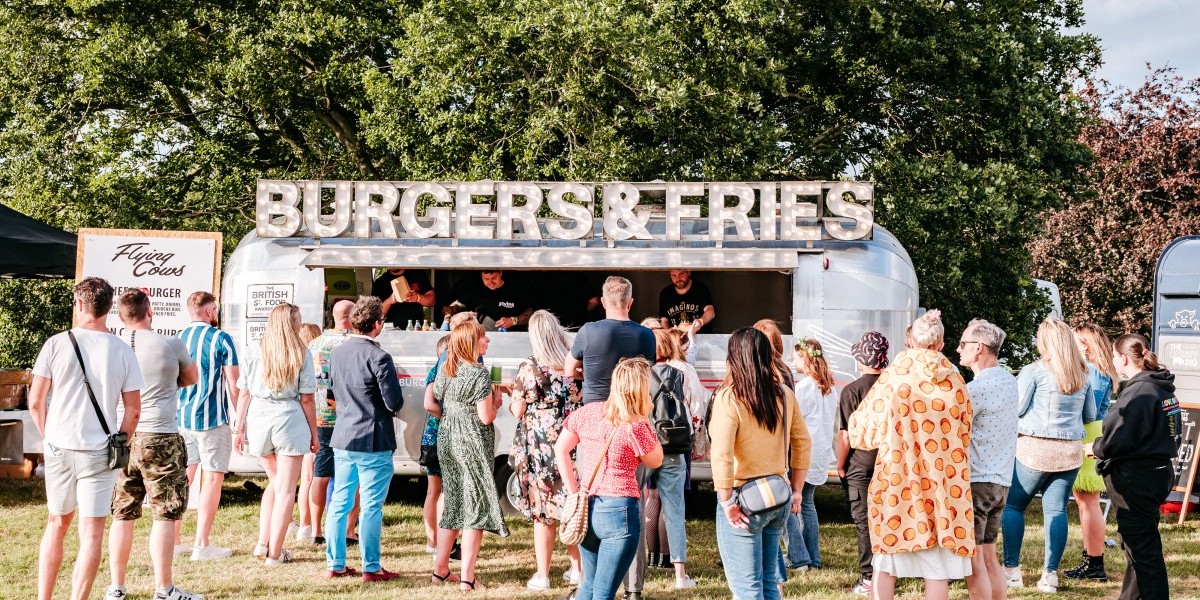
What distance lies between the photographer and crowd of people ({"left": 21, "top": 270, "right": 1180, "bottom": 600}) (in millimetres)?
4484

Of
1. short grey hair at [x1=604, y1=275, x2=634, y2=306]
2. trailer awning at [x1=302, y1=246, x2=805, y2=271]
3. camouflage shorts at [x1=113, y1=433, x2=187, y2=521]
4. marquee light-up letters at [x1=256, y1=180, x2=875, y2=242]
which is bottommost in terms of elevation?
camouflage shorts at [x1=113, y1=433, x2=187, y2=521]

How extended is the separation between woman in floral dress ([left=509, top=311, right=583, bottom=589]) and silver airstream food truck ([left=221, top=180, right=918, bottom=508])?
6.43 feet

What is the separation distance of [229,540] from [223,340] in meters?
1.68

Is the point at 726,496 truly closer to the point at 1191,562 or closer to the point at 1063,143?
the point at 1191,562

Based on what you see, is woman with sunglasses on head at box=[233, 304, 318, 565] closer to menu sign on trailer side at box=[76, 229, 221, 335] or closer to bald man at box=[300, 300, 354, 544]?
bald man at box=[300, 300, 354, 544]

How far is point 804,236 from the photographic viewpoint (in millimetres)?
7930

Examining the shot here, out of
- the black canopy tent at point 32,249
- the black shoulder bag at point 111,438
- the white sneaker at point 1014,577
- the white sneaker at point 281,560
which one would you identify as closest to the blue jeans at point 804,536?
the white sneaker at point 1014,577

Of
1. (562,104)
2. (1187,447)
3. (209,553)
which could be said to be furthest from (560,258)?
(1187,447)

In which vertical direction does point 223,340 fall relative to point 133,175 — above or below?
below

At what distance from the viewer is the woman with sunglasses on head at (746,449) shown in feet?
14.0

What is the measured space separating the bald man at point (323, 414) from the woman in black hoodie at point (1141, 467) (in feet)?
15.2

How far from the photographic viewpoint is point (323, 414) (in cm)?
695

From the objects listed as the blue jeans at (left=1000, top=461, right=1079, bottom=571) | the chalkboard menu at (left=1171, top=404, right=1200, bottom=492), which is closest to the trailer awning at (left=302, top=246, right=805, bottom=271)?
the blue jeans at (left=1000, top=461, right=1079, bottom=571)

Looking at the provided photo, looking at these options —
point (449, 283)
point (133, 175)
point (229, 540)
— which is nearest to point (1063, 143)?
point (449, 283)
